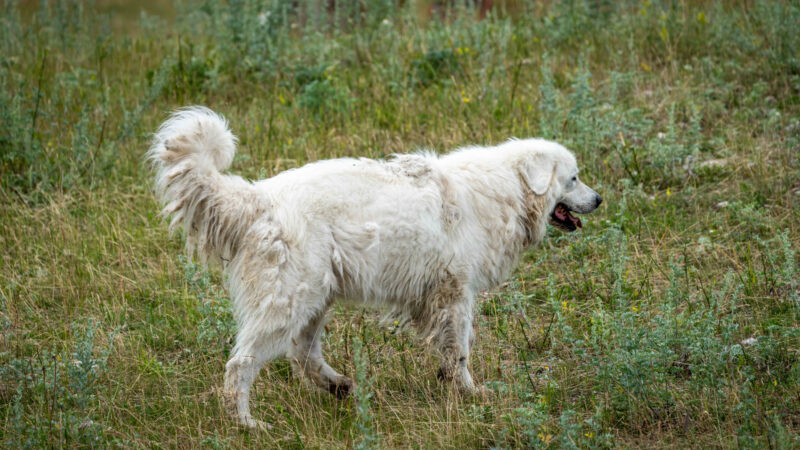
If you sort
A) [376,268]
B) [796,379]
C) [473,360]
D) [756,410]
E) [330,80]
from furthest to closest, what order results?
[330,80] → [473,360] → [376,268] → [796,379] → [756,410]

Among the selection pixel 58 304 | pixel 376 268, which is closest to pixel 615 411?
pixel 376 268

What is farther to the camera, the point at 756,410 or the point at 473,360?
the point at 473,360

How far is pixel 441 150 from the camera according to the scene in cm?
738

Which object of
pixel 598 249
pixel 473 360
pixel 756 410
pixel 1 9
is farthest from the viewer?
pixel 1 9

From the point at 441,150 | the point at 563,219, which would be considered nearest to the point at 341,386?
the point at 563,219

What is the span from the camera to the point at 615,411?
3906 mm

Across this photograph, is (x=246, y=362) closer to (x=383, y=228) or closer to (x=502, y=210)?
(x=383, y=228)

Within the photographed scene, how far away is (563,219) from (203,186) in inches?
108

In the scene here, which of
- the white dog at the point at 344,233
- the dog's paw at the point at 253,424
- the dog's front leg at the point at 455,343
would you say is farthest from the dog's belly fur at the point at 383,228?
the dog's paw at the point at 253,424

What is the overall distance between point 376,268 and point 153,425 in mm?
1550

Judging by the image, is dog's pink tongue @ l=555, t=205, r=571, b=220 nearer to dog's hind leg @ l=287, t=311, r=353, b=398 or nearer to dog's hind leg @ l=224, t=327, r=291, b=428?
dog's hind leg @ l=287, t=311, r=353, b=398

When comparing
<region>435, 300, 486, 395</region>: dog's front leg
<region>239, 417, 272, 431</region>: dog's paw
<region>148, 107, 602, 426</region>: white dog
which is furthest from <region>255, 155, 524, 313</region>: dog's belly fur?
<region>239, 417, 272, 431</region>: dog's paw

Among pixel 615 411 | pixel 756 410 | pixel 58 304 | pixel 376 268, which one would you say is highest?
pixel 376 268

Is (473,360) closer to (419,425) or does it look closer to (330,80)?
(419,425)
